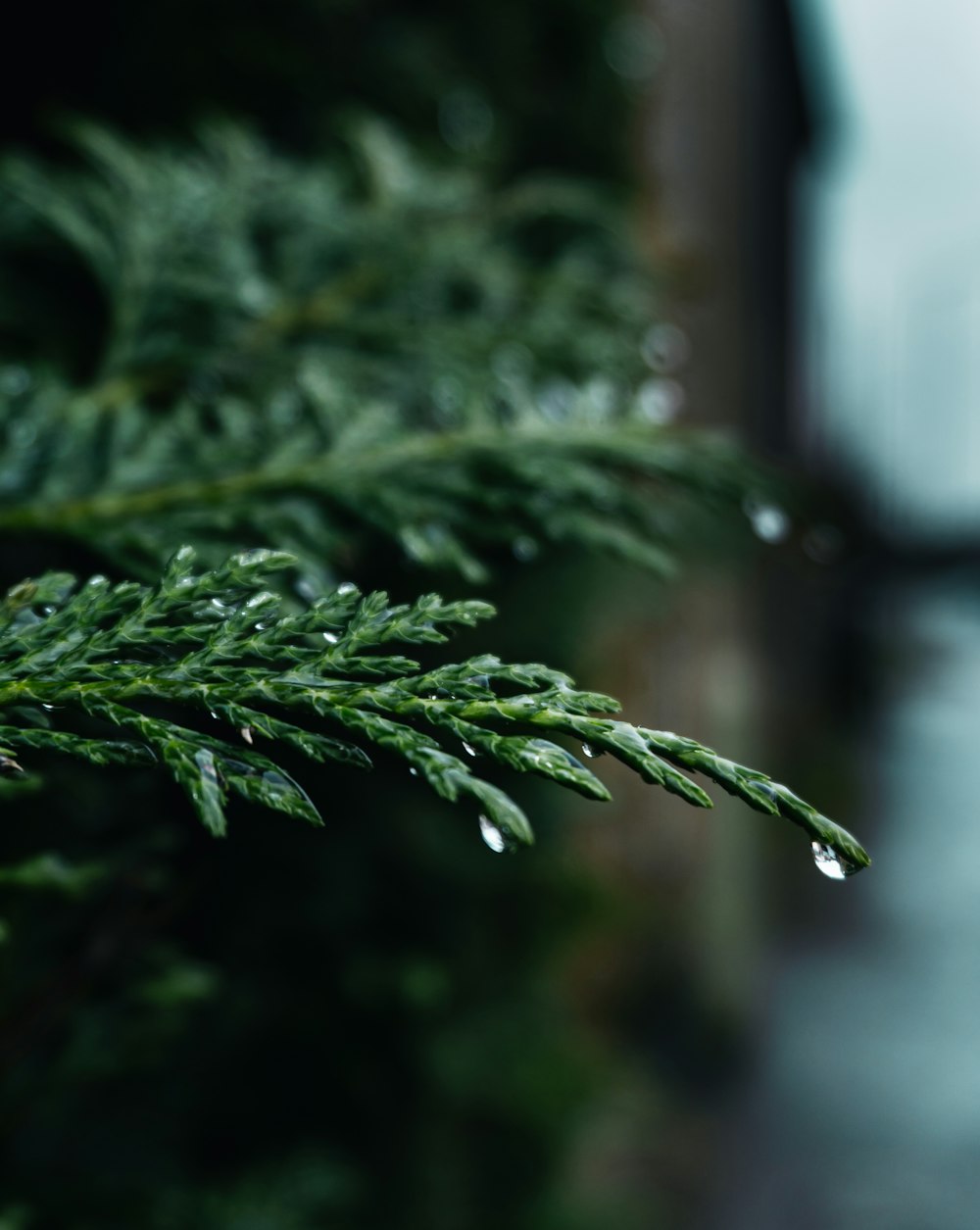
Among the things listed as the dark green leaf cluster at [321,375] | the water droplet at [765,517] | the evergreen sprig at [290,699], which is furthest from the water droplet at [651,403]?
the evergreen sprig at [290,699]

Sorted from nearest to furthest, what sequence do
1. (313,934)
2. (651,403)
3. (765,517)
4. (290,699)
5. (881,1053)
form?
1. (290,699)
2. (765,517)
3. (651,403)
4. (313,934)
5. (881,1053)

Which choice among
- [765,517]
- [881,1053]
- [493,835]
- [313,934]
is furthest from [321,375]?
[881,1053]

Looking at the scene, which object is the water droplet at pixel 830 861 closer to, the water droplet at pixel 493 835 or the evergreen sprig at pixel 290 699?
the evergreen sprig at pixel 290 699

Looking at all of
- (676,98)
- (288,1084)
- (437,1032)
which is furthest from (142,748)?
(676,98)

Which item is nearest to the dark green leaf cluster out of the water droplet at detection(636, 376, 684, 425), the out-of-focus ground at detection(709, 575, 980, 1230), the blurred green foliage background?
the water droplet at detection(636, 376, 684, 425)

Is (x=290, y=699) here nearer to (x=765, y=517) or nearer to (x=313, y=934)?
(x=765, y=517)

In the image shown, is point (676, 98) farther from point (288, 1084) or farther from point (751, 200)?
point (288, 1084)
